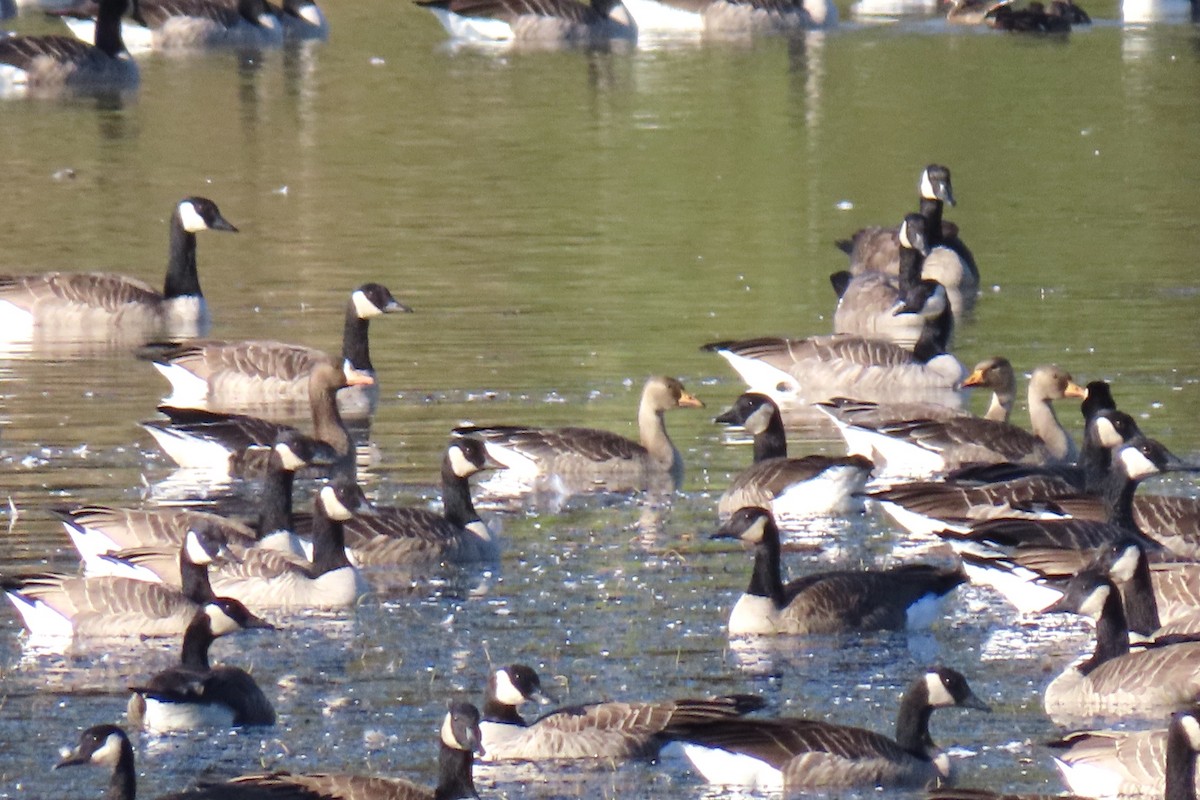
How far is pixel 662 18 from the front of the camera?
46500mm

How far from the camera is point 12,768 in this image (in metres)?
9.40

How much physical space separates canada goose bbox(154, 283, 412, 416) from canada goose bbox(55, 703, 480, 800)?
8480 millimetres

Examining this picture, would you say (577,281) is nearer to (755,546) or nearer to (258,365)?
(258,365)

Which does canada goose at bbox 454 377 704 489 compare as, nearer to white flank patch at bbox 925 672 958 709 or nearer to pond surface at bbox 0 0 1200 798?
pond surface at bbox 0 0 1200 798

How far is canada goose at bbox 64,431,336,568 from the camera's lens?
1237 centimetres

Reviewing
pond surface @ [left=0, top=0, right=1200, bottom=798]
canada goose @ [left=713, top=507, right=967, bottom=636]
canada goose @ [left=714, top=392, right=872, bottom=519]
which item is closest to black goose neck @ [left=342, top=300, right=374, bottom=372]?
pond surface @ [left=0, top=0, right=1200, bottom=798]

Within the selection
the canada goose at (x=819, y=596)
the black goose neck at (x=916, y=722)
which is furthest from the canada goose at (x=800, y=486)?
the black goose neck at (x=916, y=722)

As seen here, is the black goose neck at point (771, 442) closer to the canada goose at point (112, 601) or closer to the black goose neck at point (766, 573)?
the black goose neck at point (766, 573)

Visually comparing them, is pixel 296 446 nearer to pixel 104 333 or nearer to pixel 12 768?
pixel 12 768

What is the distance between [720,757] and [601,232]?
50.0 feet

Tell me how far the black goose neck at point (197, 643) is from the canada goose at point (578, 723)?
136cm

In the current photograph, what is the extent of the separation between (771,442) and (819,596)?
3.28 metres

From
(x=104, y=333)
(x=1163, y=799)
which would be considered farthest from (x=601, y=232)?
(x=1163, y=799)

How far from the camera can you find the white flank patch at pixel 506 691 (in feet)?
31.4
